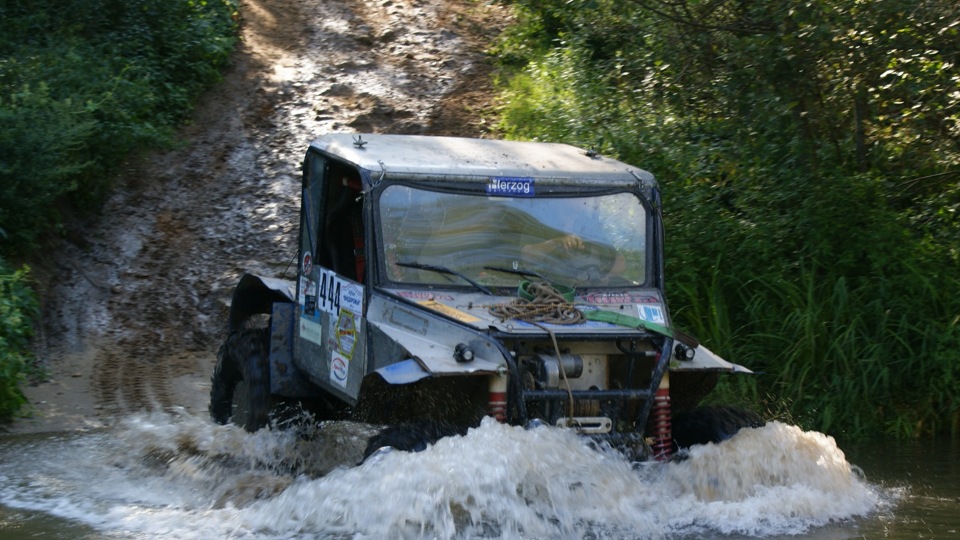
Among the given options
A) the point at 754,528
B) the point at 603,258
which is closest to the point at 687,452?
the point at 754,528

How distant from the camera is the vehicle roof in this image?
6.51 metres

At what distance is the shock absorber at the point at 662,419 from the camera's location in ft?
19.9

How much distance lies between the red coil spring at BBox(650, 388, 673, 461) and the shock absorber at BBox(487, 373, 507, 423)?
2.96 ft

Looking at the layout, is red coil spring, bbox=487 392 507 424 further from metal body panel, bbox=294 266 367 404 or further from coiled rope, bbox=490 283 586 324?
metal body panel, bbox=294 266 367 404

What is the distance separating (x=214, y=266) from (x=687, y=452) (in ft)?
23.6

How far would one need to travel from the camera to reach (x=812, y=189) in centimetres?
958

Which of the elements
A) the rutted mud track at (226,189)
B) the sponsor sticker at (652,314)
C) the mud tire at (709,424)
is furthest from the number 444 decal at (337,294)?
the rutted mud track at (226,189)

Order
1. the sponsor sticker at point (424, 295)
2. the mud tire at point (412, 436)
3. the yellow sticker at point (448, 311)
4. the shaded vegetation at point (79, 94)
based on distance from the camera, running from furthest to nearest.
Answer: the shaded vegetation at point (79, 94) → the sponsor sticker at point (424, 295) → the yellow sticker at point (448, 311) → the mud tire at point (412, 436)

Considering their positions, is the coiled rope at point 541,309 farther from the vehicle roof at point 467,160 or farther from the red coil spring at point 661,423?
the vehicle roof at point 467,160

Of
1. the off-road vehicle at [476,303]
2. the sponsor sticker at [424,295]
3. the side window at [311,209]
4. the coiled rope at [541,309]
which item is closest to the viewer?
the off-road vehicle at [476,303]

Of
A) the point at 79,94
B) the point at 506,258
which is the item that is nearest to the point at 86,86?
the point at 79,94

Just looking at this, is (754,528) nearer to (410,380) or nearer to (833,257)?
(410,380)

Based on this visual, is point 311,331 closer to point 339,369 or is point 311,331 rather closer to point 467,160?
point 339,369

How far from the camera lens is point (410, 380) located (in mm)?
5410
